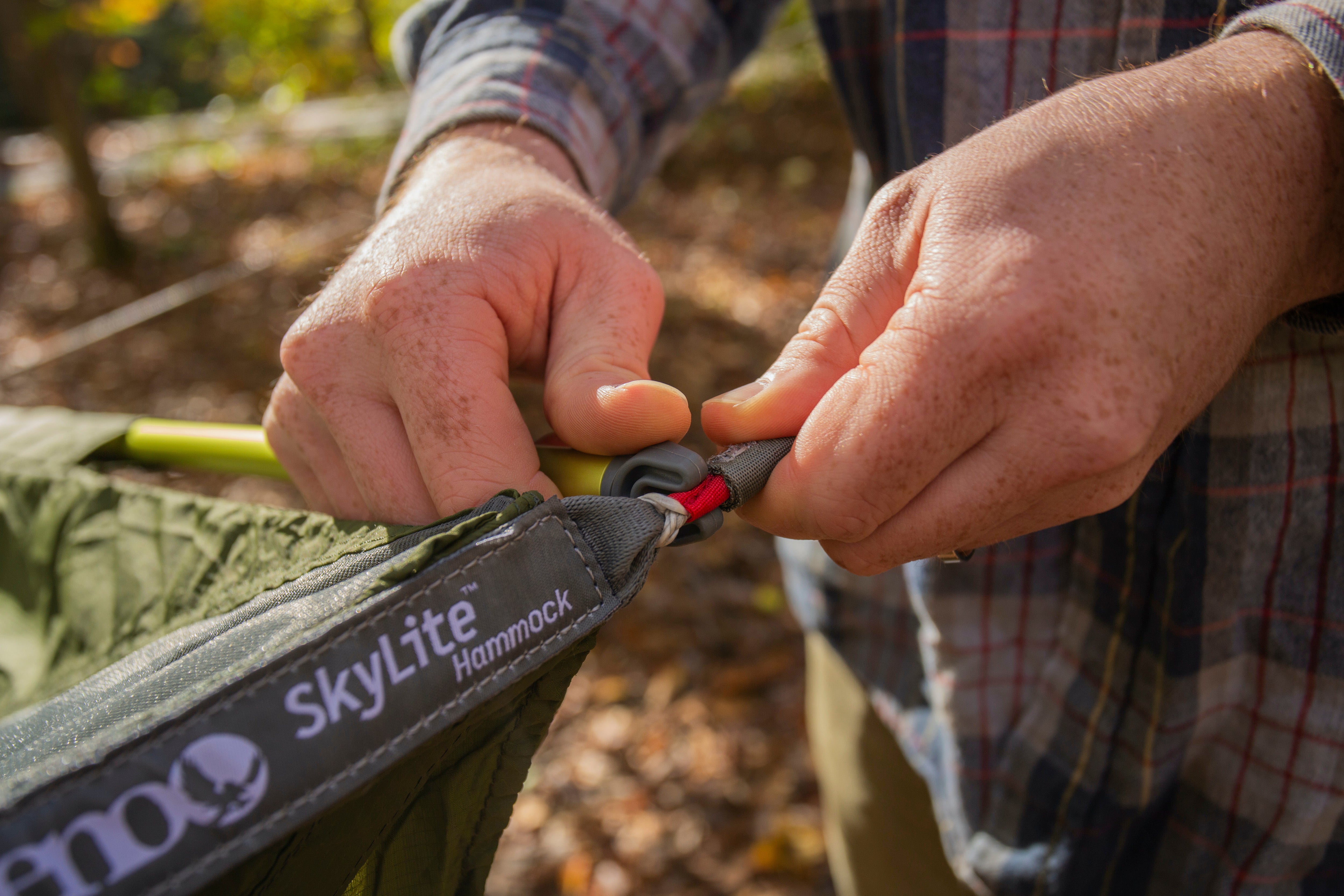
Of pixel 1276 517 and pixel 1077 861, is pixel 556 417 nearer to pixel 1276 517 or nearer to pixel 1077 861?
pixel 1276 517

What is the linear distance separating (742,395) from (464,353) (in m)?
0.36

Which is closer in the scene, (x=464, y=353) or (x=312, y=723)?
(x=312, y=723)

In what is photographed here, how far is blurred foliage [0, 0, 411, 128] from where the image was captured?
5461 mm

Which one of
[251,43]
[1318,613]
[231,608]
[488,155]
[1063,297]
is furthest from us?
[251,43]

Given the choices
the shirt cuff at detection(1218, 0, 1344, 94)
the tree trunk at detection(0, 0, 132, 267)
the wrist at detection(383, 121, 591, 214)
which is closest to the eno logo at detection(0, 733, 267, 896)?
the wrist at detection(383, 121, 591, 214)

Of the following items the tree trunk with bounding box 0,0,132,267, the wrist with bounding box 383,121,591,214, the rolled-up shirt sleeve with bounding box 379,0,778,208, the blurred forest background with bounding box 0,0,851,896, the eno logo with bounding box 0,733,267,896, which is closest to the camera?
the eno logo with bounding box 0,733,267,896

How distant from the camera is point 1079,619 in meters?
1.39

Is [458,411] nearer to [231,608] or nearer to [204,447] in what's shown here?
[231,608]

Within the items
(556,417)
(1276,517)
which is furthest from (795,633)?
(556,417)

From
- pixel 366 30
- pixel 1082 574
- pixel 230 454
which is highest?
pixel 366 30

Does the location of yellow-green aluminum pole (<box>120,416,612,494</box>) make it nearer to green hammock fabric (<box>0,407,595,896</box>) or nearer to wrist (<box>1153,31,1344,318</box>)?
green hammock fabric (<box>0,407,595,896</box>)

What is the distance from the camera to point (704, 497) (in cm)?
94

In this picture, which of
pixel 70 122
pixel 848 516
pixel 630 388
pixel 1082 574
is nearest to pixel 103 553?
pixel 630 388

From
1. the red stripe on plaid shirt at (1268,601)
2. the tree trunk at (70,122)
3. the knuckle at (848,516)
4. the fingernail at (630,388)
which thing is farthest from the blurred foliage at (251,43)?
the red stripe on plaid shirt at (1268,601)
